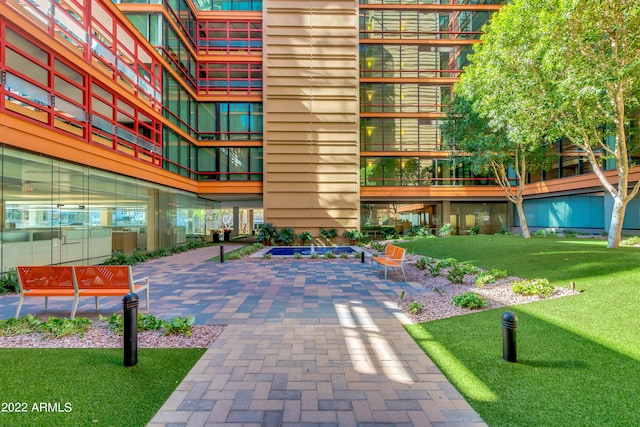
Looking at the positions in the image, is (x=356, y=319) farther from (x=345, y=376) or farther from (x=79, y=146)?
(x=79, y=146)

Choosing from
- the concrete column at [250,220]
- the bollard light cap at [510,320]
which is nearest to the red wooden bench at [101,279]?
the bollard light cap at [510,320]

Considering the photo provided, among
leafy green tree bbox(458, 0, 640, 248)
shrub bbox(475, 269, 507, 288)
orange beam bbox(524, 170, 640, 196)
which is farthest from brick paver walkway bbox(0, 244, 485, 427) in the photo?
orange beam bbox(524, 170, 640, 196)

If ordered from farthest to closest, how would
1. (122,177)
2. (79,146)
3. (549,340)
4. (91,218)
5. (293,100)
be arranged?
(293,100)
(122,177)
(91,218)
(79,146)
(549,340)

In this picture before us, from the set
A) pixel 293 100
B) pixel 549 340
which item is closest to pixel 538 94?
pixel 549 340

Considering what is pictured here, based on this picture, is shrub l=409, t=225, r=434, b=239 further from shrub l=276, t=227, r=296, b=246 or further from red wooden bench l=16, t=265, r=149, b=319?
red wooden bench l=16, t=265, r=149, b=319

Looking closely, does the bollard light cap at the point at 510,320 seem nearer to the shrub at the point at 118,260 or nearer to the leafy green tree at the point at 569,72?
the leafy green tree at the point at 569,72

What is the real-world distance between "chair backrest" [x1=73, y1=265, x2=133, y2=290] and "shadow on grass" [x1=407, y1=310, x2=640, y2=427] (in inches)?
225

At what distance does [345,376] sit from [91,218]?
1298cm

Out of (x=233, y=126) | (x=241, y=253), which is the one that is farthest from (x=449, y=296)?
(x=233, y=126)

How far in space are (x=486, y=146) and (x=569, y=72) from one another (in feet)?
28.5

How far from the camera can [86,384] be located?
3447 millimetres

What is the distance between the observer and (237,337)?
16.1 feet

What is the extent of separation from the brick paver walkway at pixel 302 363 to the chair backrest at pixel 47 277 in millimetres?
633

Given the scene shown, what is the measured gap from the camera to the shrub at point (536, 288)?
6605 millimetres
